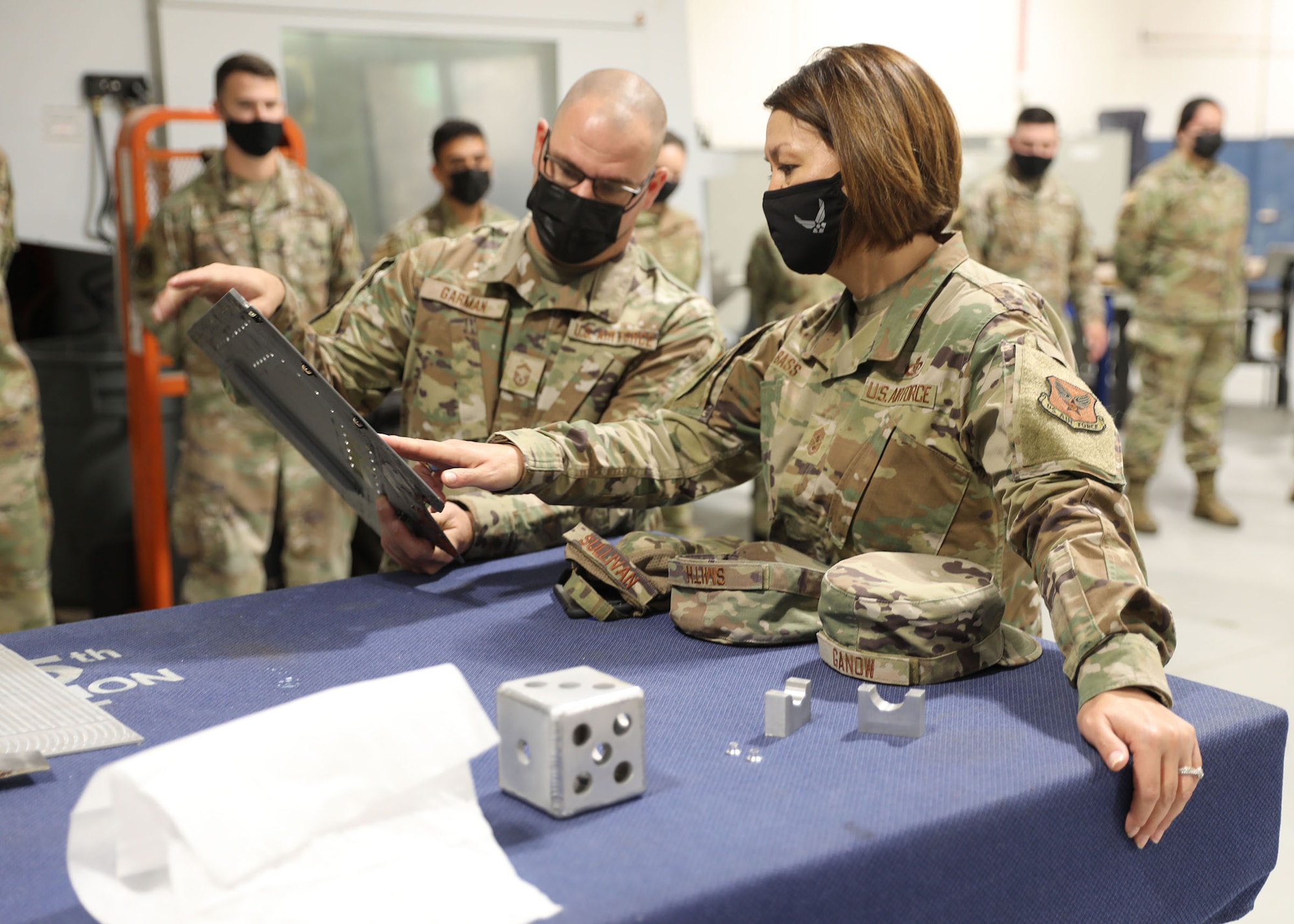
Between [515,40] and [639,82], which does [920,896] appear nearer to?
[639,82]

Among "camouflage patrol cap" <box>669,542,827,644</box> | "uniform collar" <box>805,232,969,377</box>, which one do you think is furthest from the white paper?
"uniform collar" <box>805,232,969,377</box>

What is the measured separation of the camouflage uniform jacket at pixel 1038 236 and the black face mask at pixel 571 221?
378cm

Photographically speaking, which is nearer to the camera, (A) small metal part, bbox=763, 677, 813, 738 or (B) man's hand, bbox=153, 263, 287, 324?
(A) small metal part, bbox=763, 677, 813, 738

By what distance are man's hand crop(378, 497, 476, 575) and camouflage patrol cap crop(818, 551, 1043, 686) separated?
71 centimetres

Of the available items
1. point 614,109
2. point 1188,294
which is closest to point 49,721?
point 614,109

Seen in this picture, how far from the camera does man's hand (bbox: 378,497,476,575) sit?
1821mm

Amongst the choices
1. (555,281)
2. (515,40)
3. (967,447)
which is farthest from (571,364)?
(515,40)

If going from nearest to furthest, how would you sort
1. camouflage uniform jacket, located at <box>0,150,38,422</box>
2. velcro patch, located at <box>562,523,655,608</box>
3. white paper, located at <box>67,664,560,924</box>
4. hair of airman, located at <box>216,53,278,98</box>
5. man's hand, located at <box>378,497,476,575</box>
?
white paper, located at <box>67,664,560,924</box>, velcro patch, located at <box>562,523,655,608</box>, man's hand, located at <box>378,497,476,575</box>, camouflage uniform jacket, located at <box>0,150,38,422</box>, hair of airman, located at <box>216,53,278,98</box>

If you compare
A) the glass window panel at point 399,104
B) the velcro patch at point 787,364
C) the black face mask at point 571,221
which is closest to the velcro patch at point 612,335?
the black face mask at point 571,221

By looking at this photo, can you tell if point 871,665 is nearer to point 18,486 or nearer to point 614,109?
point 614,109

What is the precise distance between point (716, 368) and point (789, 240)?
31 centimetres

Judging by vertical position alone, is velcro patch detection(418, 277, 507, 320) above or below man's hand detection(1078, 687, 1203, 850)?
above

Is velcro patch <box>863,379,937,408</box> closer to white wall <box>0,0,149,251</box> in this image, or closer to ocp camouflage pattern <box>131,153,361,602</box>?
ocp camouflage pattern <box>131,153,361,602</box>

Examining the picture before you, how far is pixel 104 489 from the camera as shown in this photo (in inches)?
169
